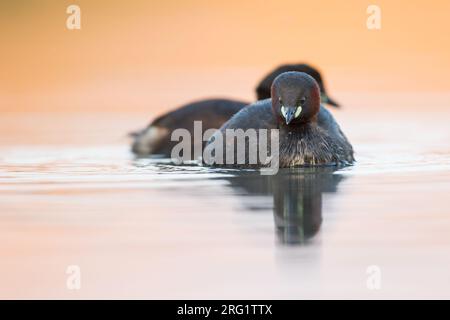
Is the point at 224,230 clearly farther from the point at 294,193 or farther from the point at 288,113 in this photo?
the point at 288,113

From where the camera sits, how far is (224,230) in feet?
21.4

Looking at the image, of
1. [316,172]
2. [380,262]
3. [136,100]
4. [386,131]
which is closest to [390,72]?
[136,100]

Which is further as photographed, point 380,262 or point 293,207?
point 293,207

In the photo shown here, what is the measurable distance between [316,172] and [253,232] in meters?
3.26

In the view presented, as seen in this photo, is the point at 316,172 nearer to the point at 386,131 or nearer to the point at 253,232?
the point at 253,232

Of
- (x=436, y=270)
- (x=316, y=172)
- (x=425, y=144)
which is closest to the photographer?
(x=436, y=270)

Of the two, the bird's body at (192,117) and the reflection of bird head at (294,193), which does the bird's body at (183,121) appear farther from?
the reflection of bird head at (294,193)

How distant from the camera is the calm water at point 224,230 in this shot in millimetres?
5246

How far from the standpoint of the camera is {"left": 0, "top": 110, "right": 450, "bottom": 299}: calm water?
5246 mm

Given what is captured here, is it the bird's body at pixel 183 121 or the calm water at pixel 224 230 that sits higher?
the bird's body at pixel 183 121

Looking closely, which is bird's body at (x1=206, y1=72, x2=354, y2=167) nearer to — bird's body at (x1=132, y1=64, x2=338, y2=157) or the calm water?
the calm water

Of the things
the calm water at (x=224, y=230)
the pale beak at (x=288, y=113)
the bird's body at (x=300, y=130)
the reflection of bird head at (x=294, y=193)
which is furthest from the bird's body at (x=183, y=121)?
the reflection of bird head at (x=294, y=193)

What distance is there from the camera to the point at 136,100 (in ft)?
63.9
